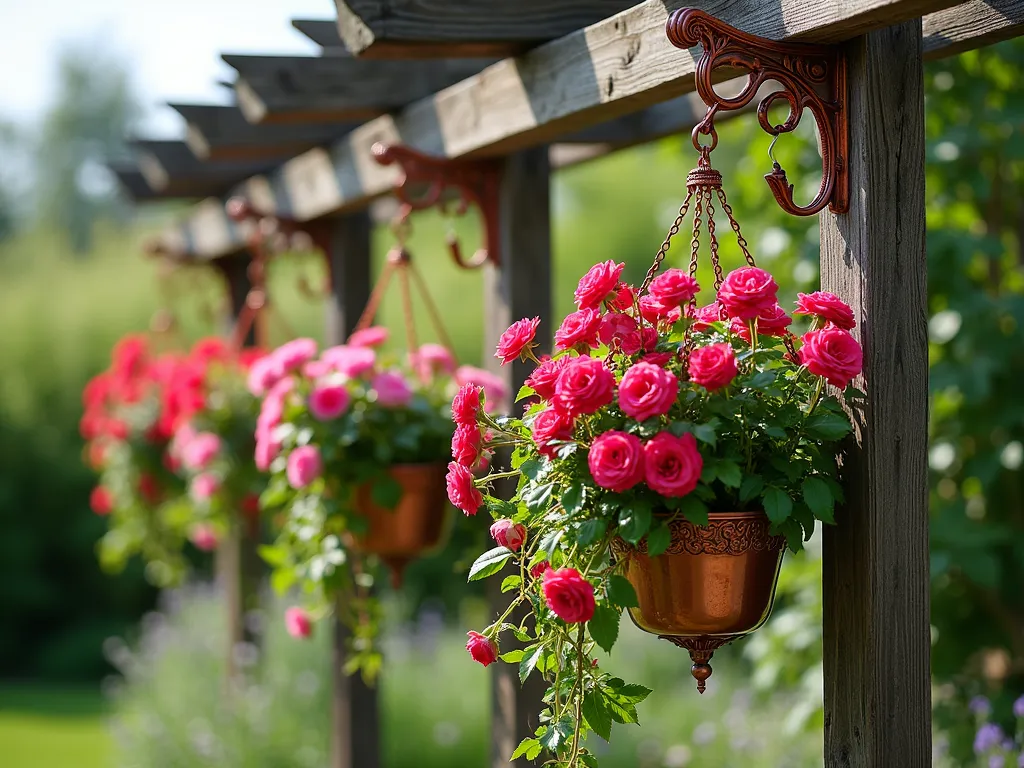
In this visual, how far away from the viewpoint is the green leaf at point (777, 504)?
1381mm

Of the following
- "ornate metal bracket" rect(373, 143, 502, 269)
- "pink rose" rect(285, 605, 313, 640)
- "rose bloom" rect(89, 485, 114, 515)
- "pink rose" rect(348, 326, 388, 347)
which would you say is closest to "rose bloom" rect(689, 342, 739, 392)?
"ornate metal bracket" rect(373, 143, 502, 269)

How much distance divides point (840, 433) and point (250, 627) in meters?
3.48

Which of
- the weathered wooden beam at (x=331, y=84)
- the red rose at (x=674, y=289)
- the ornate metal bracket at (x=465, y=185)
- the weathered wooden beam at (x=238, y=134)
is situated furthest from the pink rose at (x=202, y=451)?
the red rose at (x=674, y=289)

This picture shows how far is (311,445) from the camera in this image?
2.50 m

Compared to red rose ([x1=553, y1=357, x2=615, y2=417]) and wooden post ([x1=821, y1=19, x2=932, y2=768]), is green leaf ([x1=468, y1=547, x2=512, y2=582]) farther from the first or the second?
wooden post ([x1=821, y1=19, x2=932, y2=768])

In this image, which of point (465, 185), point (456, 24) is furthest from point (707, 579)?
point (465, 185)

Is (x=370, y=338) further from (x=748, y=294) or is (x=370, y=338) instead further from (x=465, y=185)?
(x=748, y=294)

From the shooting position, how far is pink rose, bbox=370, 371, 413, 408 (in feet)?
8.31

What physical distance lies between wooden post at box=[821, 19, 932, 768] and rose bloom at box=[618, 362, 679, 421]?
12.2 inches

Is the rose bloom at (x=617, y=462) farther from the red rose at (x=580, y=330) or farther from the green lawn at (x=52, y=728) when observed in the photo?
the green lawn at (x=52, y=728)

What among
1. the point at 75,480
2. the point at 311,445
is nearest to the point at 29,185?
the point at 75,480

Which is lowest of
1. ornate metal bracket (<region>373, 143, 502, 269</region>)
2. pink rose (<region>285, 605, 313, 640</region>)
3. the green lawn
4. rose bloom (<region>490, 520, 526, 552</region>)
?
the green lawn

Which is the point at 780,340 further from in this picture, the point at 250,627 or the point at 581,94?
the point at 250,627

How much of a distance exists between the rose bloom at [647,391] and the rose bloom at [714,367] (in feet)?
0.10
